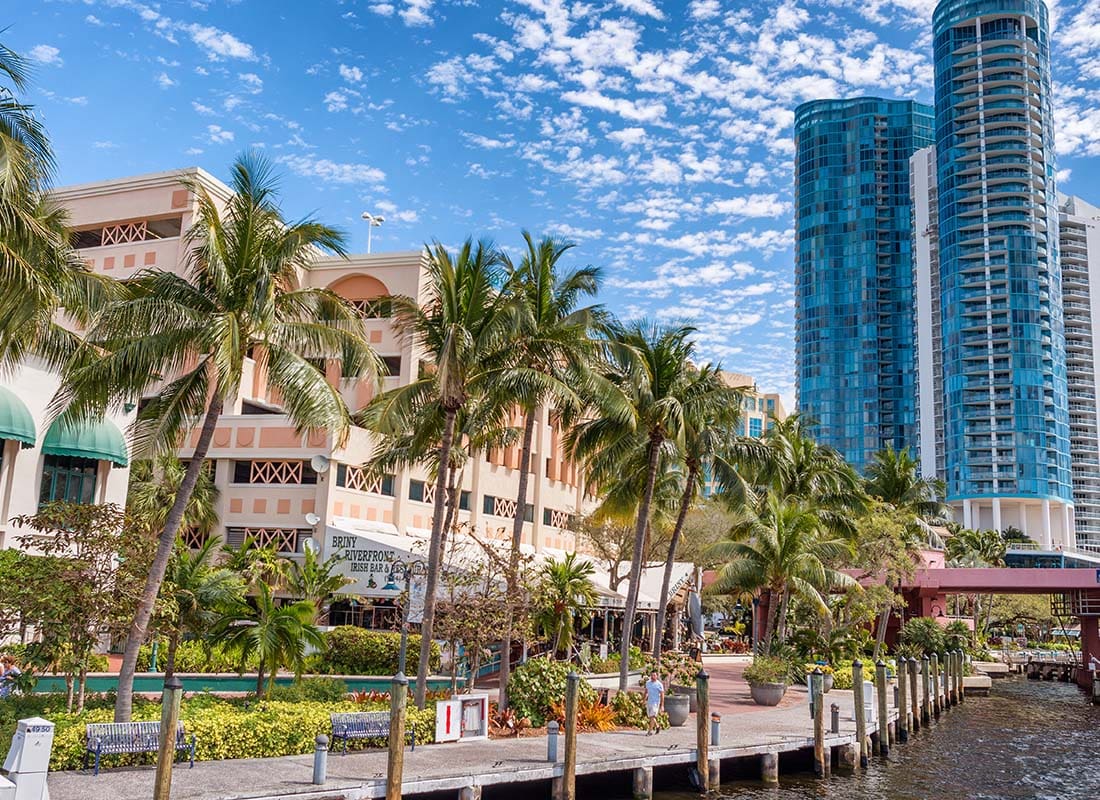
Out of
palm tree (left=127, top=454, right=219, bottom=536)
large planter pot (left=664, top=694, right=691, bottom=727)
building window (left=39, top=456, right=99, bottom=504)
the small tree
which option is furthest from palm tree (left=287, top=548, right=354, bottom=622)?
large planter pot (left=664, top=694, right=691, bottom=727)

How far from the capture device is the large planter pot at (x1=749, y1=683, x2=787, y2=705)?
33.3 m

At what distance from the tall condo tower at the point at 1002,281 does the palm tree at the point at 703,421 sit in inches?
4921

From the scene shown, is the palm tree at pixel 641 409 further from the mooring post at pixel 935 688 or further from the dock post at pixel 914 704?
the mooring post at pixel 935 688

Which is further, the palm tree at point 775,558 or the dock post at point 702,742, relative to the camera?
the palm tree at point 775,558

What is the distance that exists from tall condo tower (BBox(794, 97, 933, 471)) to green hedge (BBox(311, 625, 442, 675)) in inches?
6138

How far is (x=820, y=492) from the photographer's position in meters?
52.0

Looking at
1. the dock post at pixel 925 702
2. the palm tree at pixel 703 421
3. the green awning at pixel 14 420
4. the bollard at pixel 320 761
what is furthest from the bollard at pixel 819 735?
the green awning at pixel 14 420

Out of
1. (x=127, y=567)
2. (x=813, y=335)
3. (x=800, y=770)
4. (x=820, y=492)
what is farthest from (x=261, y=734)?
(x=813, y=335)

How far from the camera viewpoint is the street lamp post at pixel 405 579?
28031mm

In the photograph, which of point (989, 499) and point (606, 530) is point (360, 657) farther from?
point (989, 499)

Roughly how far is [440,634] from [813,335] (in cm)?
16984

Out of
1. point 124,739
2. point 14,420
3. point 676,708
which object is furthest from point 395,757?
point 14,420

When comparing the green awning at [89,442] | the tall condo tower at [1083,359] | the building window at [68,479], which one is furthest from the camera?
the tall condo tower at [1083,359]

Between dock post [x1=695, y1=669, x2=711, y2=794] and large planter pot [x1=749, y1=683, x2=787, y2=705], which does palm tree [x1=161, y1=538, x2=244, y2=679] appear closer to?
dock post [x1=695, y1=669, x2=711, y2=794]
